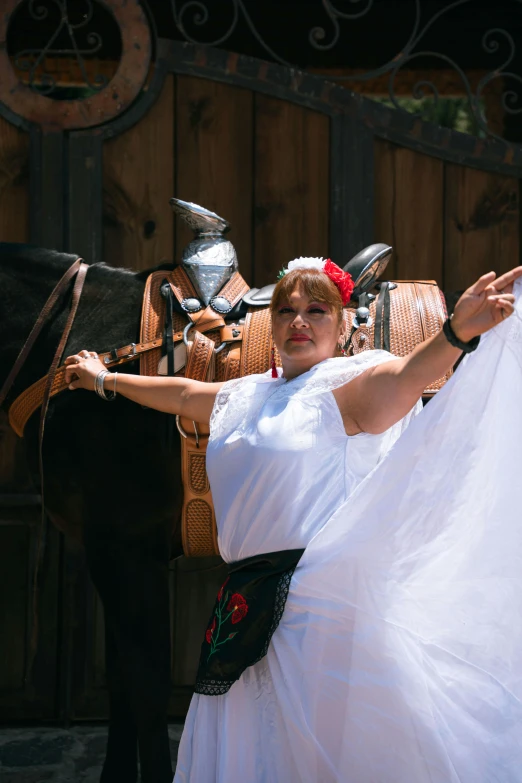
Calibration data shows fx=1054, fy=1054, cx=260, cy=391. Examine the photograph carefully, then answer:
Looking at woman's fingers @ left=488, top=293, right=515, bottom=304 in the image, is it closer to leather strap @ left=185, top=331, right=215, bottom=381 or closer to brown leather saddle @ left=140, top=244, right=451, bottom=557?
brown leather saddle @ left=140, top=244, right=451, bottom=557

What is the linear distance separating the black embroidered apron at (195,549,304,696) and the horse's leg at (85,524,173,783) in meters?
0.85

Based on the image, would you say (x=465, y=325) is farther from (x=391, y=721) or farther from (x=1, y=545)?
(x=1, y=545)

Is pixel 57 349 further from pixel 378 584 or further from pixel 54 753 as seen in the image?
pixel 54 753

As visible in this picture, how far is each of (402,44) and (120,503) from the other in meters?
3.19

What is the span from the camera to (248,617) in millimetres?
2408

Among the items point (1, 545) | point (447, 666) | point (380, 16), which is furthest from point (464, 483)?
point (380, 16)

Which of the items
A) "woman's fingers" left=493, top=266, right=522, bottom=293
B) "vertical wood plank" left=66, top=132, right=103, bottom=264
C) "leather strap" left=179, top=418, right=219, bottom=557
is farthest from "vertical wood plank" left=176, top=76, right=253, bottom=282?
"woman's fingers" left=493, top=266, right=522, bottom=293

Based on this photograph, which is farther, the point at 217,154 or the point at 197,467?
the point at 217,154

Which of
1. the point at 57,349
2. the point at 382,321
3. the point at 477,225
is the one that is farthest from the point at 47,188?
the point at 477,225

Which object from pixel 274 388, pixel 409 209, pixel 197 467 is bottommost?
pixel 197 467

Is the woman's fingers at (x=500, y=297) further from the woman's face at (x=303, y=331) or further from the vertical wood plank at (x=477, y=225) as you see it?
the vertical wood plank at (x=477, y=225)

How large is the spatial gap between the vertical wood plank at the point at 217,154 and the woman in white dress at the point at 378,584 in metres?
2.05

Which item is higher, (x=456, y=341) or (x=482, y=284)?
(x=482, y=284)

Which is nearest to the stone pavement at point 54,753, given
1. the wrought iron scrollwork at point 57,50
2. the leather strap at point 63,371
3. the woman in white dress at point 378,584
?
the leather strap at point 63,371
